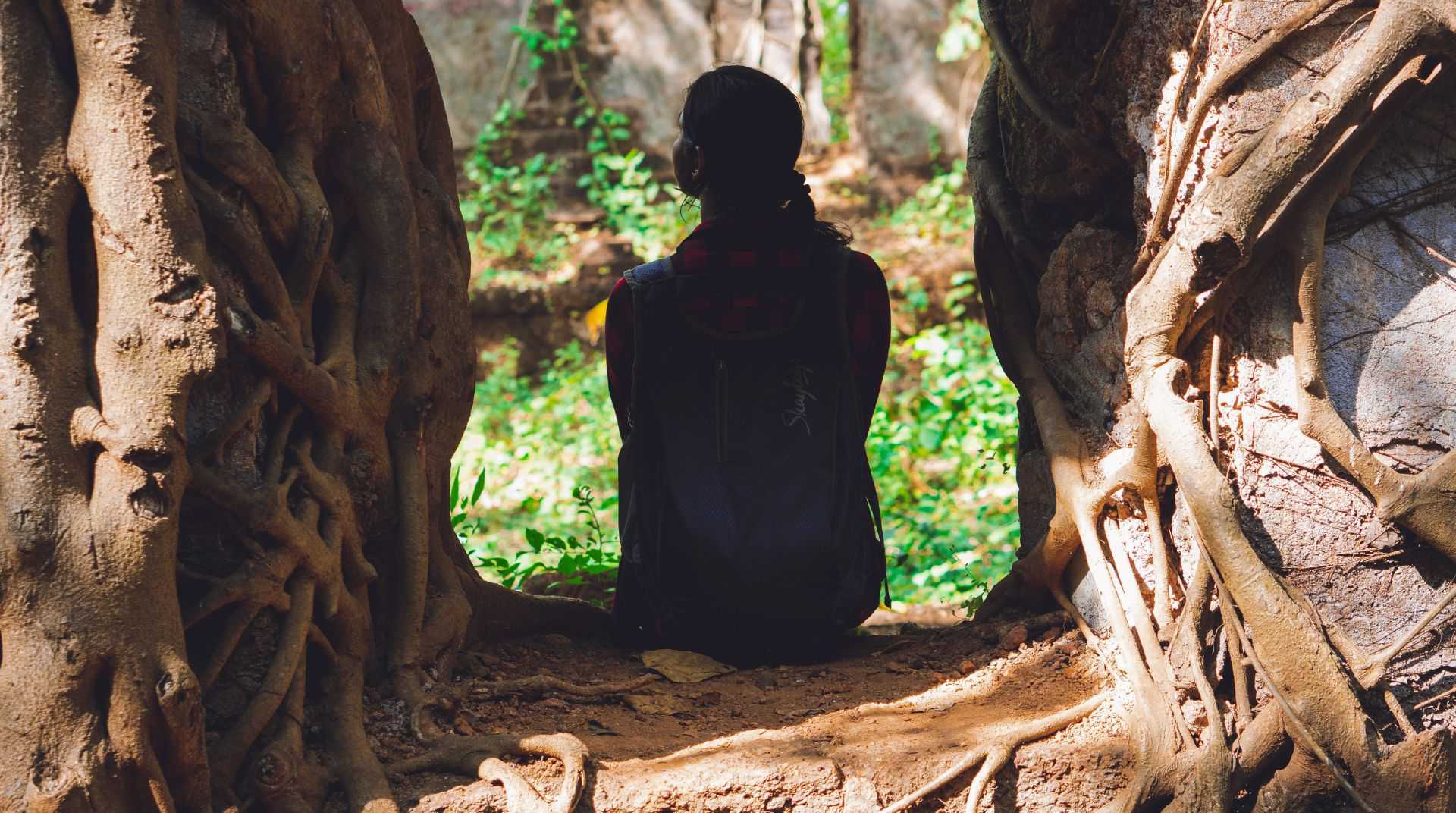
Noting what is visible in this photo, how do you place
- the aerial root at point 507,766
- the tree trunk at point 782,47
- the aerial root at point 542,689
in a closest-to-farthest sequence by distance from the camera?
1. the aerial root at point 507,766
2. the aerial root at point 542,689
3. the tree trunk at point 782,47

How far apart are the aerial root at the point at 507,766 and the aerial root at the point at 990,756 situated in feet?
1.78

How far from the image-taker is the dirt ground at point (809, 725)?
2.13 meters

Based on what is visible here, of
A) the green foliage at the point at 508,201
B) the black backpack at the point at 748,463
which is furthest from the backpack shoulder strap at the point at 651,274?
the green foliage at the point at 508,201

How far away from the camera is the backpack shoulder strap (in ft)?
9.20

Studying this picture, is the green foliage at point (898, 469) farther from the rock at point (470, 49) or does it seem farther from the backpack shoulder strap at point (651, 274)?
the rock at point (470, 49)

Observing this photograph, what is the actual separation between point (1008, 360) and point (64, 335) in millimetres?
2038

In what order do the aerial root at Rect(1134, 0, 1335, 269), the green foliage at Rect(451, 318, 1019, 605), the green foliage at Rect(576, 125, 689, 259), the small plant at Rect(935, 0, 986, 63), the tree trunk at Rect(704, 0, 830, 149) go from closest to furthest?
the aerial root at Rect(1134, 0, 1335, 269) → the green foliage at Rect(451, 318, 1019, 605) → the green foliage at Rect(576, 125, 689, 259) → the small plant at Rect(935, 0, 986, 63) → the tree trunk at Rect(704, 0, 830, 149)

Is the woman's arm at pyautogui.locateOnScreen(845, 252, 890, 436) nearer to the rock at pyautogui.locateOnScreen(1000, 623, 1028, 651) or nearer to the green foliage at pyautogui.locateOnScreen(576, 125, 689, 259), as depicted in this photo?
the rock at pyautogui.locateOnScreen(1000, 623, 1028, 651)

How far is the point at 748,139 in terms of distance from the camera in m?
2.72

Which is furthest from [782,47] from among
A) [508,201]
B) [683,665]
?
[683,665]

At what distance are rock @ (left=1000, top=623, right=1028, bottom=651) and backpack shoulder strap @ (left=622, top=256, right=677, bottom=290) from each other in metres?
1.12

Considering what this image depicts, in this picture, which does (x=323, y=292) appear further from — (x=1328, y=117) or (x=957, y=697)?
(x=1328, y=117)

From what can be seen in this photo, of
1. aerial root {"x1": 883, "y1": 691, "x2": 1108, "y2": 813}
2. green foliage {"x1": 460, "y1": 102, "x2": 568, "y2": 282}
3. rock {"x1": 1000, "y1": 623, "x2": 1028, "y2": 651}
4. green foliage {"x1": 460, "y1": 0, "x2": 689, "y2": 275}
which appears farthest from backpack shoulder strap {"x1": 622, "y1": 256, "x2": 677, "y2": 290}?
green foliage {"x1": 460, "y1": 102, "x2": 568, "y2": 282}

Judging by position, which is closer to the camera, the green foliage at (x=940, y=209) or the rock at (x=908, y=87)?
the green foliage at (x=940, y=209)
